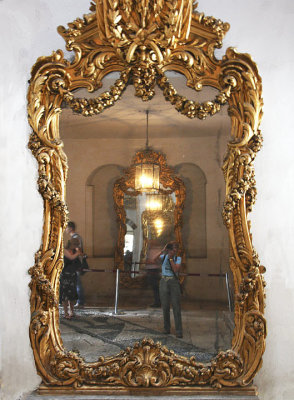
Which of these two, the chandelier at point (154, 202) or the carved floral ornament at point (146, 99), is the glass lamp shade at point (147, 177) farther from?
the carved floral ornament at point (146, 99)

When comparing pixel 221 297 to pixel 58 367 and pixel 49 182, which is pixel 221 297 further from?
pixel 49 182

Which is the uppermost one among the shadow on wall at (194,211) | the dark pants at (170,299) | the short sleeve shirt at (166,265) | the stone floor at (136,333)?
the shadow on wall at (194,211)

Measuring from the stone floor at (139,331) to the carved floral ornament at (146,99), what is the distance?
1.3 inches

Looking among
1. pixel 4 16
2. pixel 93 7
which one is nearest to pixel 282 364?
pixel 93 7

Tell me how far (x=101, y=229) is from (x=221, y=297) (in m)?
0.61

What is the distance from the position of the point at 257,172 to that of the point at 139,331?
889 mm

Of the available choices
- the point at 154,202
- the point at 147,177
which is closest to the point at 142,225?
the point at 154,202

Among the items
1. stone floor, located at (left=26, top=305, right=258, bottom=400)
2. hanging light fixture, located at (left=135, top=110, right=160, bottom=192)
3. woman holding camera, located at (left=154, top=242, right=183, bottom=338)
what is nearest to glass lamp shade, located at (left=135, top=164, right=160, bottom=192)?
hanging light fixture, located at (left=135, top=110, right=160, bottom=192)

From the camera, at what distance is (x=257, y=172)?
1.95 metres

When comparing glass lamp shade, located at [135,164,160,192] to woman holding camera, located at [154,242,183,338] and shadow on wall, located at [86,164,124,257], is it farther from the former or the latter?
woman holding camera, located at [154,242,183,338]

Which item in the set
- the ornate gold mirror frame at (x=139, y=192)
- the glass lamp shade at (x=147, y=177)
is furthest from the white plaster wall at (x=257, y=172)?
the glass lamp shade at (x=147, y=177)

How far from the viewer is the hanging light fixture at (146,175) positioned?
1917 millimetres

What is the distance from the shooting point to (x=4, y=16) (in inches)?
79.4

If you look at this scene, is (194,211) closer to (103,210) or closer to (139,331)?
(103,210)
